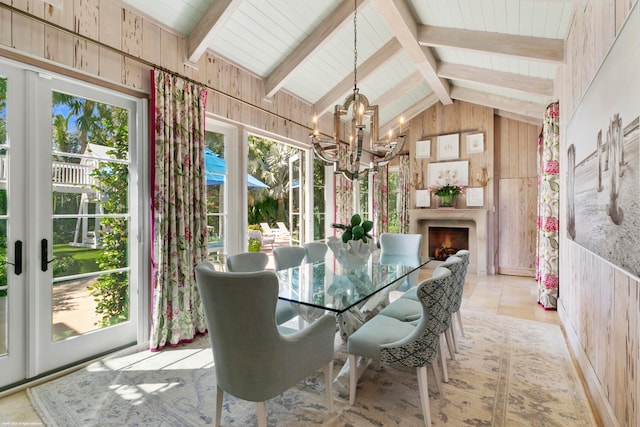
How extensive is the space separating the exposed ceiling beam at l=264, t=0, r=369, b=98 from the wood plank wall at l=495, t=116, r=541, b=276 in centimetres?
425

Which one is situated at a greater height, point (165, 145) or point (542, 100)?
point (542, 100)

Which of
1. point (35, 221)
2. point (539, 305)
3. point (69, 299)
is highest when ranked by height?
point (35, 221)

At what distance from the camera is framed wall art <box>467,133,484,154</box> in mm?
5855

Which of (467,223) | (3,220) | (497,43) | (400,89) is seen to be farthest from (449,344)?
(400,89)

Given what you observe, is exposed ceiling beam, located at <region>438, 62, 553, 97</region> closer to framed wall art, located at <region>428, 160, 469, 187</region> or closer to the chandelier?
framed wall art, located at <region>428, 160, 469, 187</region>

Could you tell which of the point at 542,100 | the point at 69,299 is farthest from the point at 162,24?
the point at 542,100

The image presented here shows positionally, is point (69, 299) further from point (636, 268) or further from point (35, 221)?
point (636, 268)

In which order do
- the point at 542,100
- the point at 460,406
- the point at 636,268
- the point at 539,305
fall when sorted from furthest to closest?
the point at 542,100
the point at 539,305
the point at 460,406
the point at 636,268

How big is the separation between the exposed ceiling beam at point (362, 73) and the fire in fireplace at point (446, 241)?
3.40 m

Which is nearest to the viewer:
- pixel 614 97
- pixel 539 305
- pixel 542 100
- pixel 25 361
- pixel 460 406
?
pixel 614 97

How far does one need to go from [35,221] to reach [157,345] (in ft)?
4.38

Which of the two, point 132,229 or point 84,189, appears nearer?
point 84,189

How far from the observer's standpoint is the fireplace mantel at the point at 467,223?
226 inches

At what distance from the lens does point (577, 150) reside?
2428 millimetres
